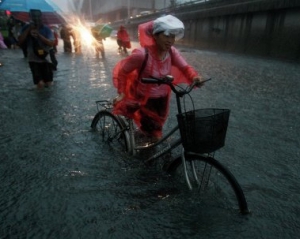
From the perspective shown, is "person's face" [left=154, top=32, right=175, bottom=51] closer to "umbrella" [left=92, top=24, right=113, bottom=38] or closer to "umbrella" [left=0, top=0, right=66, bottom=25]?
"umbrella" [left=0, top=0, right=66, bottom=25]

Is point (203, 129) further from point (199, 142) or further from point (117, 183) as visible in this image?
point (117, 183)

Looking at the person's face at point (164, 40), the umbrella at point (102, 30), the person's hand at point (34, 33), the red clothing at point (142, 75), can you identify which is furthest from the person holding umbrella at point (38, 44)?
the umbrella at point (102, 30)

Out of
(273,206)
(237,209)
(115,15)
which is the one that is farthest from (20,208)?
(115,15)

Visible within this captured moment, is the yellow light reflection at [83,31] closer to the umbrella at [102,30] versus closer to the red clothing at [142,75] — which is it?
the umbrella at [102,30]

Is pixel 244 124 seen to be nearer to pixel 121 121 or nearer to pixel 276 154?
pixel 276 154

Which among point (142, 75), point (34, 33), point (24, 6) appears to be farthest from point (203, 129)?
point (24, 6)

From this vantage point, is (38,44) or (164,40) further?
(38,44)

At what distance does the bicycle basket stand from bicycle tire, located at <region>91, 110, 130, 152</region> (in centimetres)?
157

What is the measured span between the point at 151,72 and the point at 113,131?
52.5 inches

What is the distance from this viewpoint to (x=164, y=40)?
329 cm

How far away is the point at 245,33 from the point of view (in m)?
21.1

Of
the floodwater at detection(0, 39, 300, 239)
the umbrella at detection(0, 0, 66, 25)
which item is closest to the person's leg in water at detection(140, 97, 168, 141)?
the floodwater at detection(0, 39, 300, 239)

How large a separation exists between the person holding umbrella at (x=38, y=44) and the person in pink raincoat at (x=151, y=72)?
4.47 m

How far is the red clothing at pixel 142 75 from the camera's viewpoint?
137 inches
